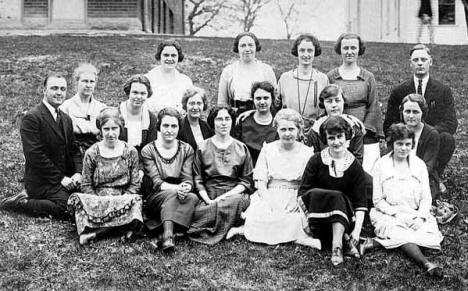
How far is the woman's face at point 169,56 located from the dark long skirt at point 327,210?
2.63 metres

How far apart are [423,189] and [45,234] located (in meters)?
3.70

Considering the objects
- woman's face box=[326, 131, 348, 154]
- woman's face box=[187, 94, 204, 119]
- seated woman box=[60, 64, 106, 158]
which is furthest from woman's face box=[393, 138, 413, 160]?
seated woman box=[60, 64, 106, 158]

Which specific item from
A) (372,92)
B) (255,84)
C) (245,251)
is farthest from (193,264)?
(372,92)

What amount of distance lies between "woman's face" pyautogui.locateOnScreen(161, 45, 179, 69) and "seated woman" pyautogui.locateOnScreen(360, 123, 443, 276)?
9.22 ft

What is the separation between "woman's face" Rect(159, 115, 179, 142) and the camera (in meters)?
6.12

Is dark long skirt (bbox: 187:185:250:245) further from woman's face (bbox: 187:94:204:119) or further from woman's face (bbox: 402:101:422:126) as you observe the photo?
woman's face (bbox: 402:101:422:126)

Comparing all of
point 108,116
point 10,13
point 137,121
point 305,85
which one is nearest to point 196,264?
point 108,116

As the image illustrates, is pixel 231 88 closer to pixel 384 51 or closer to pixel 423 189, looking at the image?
pixel 423 189

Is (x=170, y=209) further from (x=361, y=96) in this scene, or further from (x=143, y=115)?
(x=361, y=96)

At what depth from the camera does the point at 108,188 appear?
600cm

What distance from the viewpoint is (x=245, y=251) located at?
18.7 feet

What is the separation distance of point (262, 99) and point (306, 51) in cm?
86

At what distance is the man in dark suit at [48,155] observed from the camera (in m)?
6.22

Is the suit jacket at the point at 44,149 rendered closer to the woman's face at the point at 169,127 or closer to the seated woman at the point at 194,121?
the woman's face at the point at 169,127
